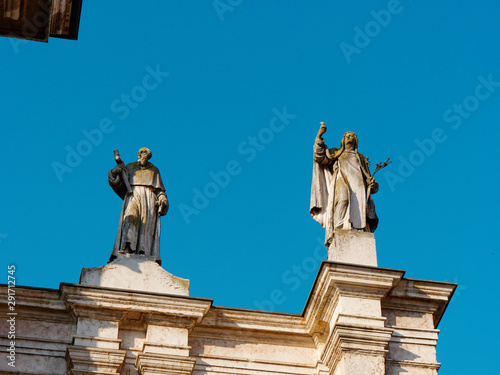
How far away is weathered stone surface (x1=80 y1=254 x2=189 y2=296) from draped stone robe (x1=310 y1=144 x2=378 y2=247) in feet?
8.36

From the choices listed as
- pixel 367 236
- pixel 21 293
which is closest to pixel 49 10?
pixel 21 293

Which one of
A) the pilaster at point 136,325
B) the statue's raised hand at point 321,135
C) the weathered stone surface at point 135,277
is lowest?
the pilaster at point 136,325

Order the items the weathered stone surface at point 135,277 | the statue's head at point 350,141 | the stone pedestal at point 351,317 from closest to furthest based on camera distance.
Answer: the stone pedestal at point 351,317
the weathered stone surface at point 135,277
the statue's head at point 350,141

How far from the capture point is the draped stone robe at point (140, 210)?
650 inches

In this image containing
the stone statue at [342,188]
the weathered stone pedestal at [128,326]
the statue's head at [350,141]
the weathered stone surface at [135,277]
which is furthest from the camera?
the statue's head at [350,141]

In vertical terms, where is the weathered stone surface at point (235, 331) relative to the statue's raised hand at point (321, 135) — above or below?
below

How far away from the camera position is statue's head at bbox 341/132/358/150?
17.5m

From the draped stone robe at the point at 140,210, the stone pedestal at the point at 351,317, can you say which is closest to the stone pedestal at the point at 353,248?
the stone pedestal at the point at 351,317

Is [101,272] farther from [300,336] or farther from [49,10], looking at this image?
[49,10]

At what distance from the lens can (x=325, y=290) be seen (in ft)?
51.4

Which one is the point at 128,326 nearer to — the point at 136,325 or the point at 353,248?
the point at 136,325

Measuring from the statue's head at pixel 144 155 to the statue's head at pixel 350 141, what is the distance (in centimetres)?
332

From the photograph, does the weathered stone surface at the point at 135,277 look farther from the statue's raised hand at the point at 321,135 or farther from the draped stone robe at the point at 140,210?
the statue's raised hand at the point at 321,135

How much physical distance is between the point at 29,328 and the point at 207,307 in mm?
2667
